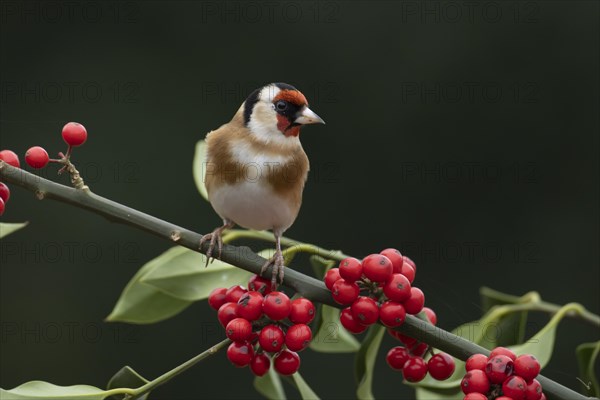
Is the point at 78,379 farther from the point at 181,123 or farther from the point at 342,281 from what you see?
the point at 342,281

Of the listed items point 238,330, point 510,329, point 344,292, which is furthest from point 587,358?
point 238,330

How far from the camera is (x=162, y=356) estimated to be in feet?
15.9

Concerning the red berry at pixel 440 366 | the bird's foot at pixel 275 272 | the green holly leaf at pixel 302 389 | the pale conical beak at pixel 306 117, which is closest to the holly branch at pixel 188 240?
the bird's foot at pixel 275 272

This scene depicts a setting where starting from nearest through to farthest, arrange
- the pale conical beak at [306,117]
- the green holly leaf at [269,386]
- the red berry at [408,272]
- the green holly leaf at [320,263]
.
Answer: the red berry at [408,272], the green holly leaf at [320,263], the green holly leaf at [269,386], the pale conical beak at [306,117]

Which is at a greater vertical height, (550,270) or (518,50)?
(518,50)

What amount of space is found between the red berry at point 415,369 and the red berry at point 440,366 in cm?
2

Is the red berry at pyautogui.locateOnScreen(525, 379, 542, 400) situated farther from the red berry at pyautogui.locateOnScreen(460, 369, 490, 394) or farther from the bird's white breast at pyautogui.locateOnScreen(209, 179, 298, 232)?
the bird's white breast at pyautogui.locateOnScreen(209, 179, 298, 232)

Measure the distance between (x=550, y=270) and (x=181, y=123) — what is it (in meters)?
2.32

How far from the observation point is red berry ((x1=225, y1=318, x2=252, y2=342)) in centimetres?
129

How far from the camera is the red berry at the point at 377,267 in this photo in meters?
1.30

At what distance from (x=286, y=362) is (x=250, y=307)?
0.13 metres

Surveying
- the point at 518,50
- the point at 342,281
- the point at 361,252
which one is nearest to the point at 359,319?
the point at 342,281

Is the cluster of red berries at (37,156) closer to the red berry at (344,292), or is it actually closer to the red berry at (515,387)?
the red berry at (344,292)

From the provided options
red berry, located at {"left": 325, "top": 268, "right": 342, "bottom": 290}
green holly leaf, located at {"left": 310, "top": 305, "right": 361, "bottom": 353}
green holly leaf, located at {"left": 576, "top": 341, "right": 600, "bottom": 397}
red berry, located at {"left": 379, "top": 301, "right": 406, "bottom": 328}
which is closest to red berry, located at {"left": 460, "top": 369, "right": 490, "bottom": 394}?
red berry, located at {"left": 379, "top": 301, "right": 406, "bottom": 328}
